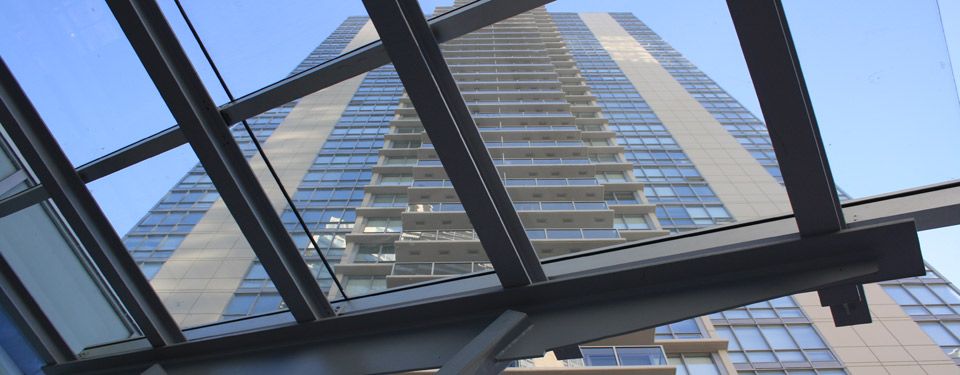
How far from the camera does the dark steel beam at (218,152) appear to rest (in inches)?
116

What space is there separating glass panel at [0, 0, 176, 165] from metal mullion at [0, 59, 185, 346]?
88 mm

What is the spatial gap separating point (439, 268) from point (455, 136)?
169 centimetres

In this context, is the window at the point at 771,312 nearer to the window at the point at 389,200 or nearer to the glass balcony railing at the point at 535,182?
the glass balcony railing at the point at 535,182

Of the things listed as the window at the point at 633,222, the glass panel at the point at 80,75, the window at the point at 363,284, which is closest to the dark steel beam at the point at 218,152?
the window at the point at 363,284

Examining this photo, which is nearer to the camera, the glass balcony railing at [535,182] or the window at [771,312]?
the glass balcony railing at [535,182]

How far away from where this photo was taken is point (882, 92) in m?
2.70

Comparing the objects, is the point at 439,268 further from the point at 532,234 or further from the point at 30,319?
the point at 30,319

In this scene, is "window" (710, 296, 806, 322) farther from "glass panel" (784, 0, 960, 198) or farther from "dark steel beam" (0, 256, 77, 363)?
"dark steel beam" (0, 256, 77, 363)

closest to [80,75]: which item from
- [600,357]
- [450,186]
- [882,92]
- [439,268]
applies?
[450,186]

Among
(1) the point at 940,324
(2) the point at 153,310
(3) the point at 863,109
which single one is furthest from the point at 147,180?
(1) the point at 940,324

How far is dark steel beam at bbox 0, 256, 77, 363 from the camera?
4.38 meters

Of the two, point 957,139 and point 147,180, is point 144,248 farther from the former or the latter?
point 957,139

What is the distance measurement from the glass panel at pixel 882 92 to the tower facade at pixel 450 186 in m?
0.53

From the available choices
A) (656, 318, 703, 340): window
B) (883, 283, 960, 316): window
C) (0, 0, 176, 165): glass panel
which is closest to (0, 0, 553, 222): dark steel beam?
(0, 0, 176, 165): glass panel
